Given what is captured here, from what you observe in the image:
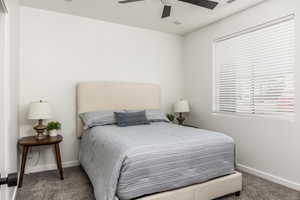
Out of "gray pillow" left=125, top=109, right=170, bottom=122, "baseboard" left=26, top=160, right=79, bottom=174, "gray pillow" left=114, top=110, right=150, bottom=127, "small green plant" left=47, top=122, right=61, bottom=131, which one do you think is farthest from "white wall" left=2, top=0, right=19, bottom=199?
"gray pillow" left=125, top=109, right=170, bottom=122

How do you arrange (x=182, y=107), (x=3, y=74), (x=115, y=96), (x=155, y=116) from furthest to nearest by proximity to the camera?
1. (x=182, y=107)
2. (x=115, y=96)
3. (x=155, y=116)
4. (x=3, y=74)

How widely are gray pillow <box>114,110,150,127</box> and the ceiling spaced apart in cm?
175

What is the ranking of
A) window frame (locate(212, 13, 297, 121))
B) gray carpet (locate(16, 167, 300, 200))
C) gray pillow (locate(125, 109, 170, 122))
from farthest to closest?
gray pillow (locate(125, 109, 170, 122)), window frame (locate(212, 13, 297, 121)), gray carpet (locate(16, 167, 300, 200))

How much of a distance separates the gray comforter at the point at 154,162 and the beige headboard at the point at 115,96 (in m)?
1.09

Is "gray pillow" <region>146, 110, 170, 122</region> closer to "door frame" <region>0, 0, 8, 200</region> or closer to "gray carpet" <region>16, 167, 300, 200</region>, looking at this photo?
"gray carpet" <region>16, 167, 300, 200</region>

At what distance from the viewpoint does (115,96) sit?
3.57m

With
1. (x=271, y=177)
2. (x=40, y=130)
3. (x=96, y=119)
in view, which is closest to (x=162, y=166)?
(x=96, y=119)

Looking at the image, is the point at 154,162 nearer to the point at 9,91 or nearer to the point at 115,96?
the point at 9,91

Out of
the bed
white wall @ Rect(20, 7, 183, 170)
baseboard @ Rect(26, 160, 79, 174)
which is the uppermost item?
white wall @ Rect(20, 7, 183, 170)

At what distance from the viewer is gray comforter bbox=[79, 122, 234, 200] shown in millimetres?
1700

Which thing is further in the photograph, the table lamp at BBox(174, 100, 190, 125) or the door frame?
the table lamp at BBox(174, 100, 190, 125)

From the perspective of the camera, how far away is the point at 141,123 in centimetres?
317

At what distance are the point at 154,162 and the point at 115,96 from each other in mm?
2017

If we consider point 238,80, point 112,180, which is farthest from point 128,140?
point 238,80
